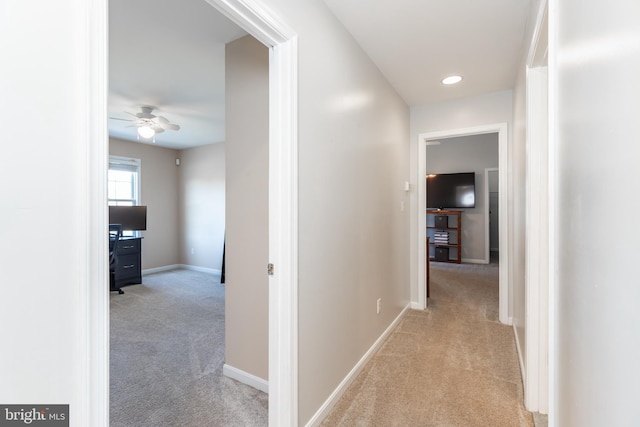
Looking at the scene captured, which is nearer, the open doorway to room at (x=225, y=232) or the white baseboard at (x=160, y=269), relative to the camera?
the open doorway to room at (x=225, y=232)

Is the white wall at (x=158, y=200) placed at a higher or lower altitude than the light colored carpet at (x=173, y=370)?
higher

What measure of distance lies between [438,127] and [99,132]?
3.45 m

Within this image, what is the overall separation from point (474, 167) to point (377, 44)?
5.49 m

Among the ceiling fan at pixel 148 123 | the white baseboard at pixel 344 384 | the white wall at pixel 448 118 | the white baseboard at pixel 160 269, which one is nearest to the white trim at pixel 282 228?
the white baseboard at pixel 344 384

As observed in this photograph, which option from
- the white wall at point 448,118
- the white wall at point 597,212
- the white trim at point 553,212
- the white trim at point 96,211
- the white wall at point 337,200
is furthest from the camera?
the white wall at point 448,118

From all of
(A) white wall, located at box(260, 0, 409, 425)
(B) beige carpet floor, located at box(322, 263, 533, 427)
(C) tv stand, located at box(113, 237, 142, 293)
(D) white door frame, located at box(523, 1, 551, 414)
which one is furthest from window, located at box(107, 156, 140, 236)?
(D) white door frame, located at box(523, 1, 551, 414)

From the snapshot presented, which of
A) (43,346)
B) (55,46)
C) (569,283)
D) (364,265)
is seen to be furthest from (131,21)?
(569,283)

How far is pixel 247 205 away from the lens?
209 centimetres

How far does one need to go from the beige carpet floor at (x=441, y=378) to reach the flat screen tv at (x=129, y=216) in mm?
4620

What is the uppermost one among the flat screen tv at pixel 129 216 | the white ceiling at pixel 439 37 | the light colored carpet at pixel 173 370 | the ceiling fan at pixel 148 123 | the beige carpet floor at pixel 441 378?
the white ceiling at pixel 439 37

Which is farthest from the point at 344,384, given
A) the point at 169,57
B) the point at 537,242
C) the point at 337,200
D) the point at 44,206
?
the point at 169,57

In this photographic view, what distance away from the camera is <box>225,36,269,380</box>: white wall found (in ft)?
6.62

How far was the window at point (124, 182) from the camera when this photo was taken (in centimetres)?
532

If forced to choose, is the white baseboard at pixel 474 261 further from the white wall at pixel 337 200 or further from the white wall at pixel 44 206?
the white wall at pixel 44 206
